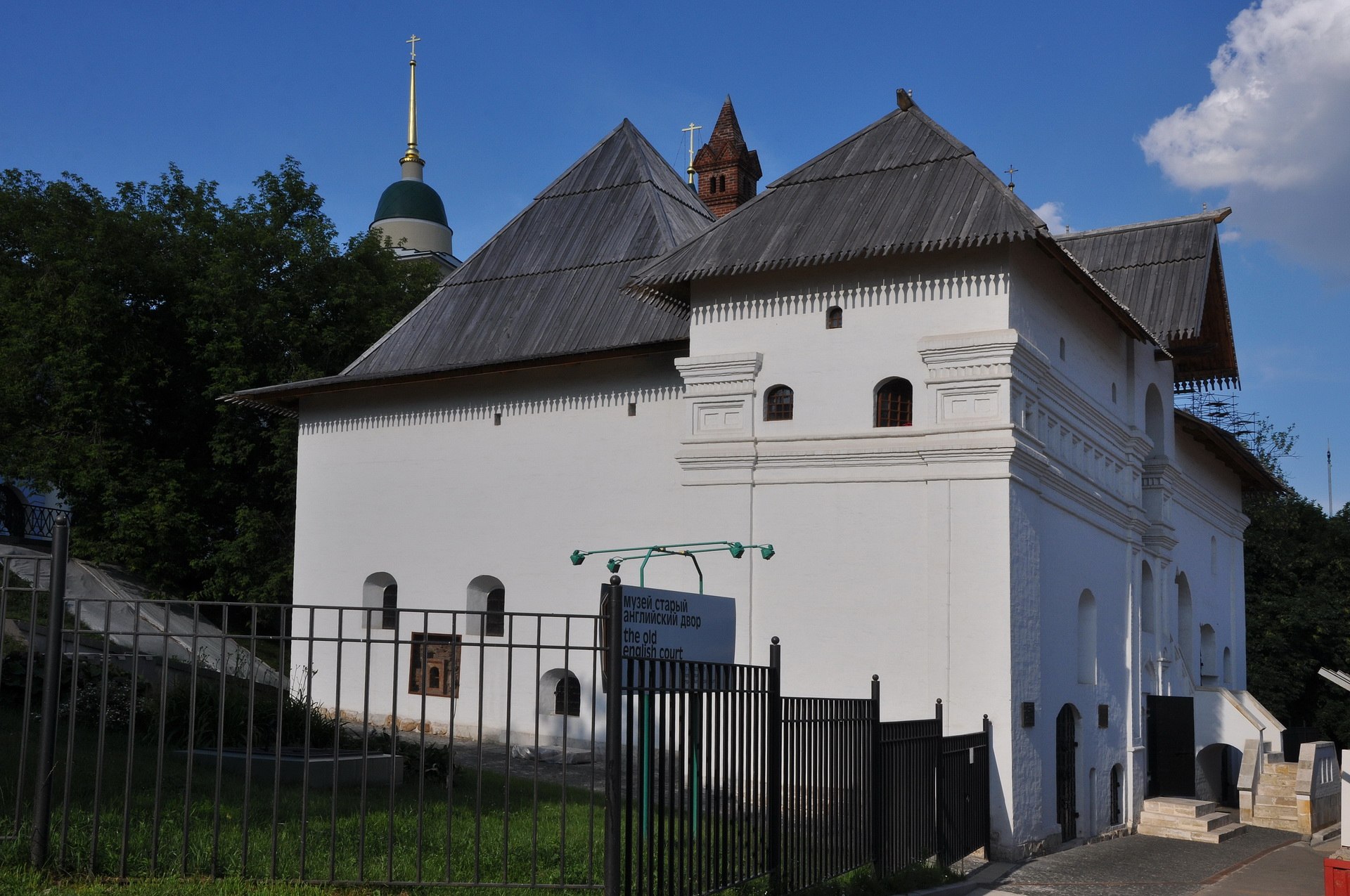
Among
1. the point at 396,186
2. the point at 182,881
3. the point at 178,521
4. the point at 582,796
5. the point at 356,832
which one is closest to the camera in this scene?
the point at 182,881

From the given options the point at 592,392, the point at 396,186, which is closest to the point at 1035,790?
the point at 592,392

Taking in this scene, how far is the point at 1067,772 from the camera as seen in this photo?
57.2ft

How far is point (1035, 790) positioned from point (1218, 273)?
11742 mm

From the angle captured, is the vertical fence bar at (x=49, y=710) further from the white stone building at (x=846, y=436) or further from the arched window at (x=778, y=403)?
the arched window at (x=778, y=403)

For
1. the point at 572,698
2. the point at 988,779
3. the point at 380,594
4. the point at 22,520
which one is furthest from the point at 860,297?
the point at 22,520

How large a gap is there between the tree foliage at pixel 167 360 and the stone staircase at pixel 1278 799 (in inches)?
731

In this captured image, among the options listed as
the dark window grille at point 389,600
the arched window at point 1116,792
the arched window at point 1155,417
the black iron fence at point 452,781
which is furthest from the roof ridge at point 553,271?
the arched window at point 1116,792

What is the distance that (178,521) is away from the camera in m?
26.9

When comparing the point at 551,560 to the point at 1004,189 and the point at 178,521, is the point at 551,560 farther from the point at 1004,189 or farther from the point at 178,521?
the point at 178,521

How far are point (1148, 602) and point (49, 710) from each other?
1884cm

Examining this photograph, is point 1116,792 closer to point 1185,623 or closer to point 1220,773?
point 1185,623

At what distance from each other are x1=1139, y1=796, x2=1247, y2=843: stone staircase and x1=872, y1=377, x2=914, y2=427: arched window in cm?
851

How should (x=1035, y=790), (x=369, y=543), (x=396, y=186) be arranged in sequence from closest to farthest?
(x=1035, y=790), (x=369, y=543), (x=396, y=186)

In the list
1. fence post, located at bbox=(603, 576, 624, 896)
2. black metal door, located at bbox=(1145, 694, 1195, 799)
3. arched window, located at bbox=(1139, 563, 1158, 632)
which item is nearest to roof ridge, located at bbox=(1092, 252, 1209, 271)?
arched window, located at bbox=(1139, 563, 1158, 632)
